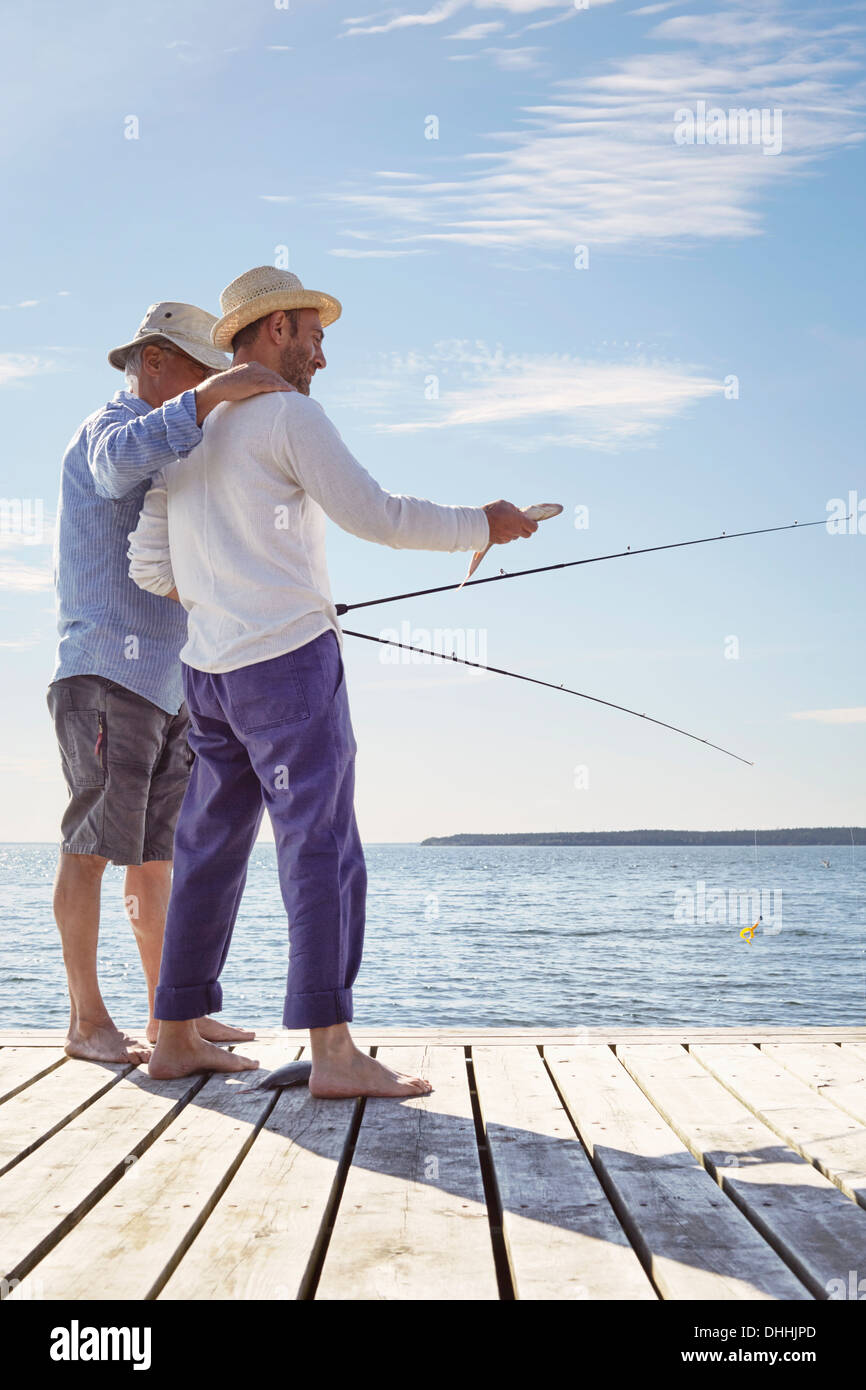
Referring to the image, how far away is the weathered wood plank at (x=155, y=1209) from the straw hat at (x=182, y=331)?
1.74 meters

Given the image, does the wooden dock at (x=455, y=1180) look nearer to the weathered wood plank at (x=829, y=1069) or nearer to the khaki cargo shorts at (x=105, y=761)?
the weathered wood plank at (x=829, y=1069)

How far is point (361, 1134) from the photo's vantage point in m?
2.23

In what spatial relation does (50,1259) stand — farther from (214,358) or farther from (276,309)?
(214,358)

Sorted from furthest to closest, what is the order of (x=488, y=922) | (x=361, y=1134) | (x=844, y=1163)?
(x=488, y=922) < (x=361, y=1134) < (x=844, y=1163)

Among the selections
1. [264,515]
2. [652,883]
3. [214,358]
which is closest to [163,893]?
[264,515]

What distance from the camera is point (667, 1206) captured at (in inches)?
72.4

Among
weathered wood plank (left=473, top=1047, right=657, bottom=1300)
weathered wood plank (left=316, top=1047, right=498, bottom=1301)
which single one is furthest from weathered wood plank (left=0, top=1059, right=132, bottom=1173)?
weathered wood plank (left=473, top=1047, right=657, bottom=1300)

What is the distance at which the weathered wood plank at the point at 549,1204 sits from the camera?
153cm

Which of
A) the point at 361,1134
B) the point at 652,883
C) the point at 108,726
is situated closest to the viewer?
the point at 361,1134

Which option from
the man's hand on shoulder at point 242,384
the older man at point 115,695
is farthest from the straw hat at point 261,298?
the older man at point 115,695

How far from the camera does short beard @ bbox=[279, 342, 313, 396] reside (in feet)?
8.61

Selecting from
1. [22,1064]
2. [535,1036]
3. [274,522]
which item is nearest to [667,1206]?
[535,1036]

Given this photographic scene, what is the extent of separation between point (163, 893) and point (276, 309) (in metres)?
1.46

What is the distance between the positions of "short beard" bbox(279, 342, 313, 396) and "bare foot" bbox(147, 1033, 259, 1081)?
1.47 meters
